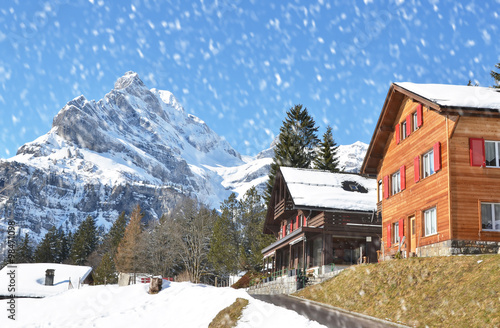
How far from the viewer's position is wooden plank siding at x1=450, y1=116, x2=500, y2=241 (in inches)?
797

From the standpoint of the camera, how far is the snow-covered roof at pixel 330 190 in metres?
35.6

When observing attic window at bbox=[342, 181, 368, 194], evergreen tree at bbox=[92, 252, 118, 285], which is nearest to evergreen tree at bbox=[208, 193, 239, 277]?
attic window at bbox=[342, 181, 368, 194]

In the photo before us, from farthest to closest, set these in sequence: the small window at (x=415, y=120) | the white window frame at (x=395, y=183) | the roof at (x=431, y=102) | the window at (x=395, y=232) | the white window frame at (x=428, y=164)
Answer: the white window frame at (x=395, y=183) → the window at (x=395, y=232) → the small window at (x=415, y=120) → the white window frame at (x=428, y=164) → the roof at (x=431, y=102)

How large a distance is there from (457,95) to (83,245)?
92019mm

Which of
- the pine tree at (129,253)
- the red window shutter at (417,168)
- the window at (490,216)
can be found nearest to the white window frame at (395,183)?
the red window shutter at (417,168)

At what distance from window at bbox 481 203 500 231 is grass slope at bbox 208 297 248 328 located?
10554mm

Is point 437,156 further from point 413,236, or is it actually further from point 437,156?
point 413,236

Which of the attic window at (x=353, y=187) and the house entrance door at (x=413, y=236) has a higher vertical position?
the attic window at (x=353, y=187)

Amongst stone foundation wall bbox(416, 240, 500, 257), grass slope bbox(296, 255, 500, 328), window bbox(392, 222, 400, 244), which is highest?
window bbox(392, 222, 400, 244)

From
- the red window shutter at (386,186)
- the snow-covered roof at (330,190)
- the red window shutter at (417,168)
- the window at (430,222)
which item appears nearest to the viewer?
the window at (430,222)

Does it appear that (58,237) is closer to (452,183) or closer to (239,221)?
(239,221)

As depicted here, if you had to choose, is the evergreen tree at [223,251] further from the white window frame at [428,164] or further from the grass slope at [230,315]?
the grass slope at [230,315]

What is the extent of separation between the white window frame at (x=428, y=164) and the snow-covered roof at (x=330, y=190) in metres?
11.8

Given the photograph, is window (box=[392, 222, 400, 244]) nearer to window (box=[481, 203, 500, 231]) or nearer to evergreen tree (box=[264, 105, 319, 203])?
window (box=[481, 203, 500, 231])
